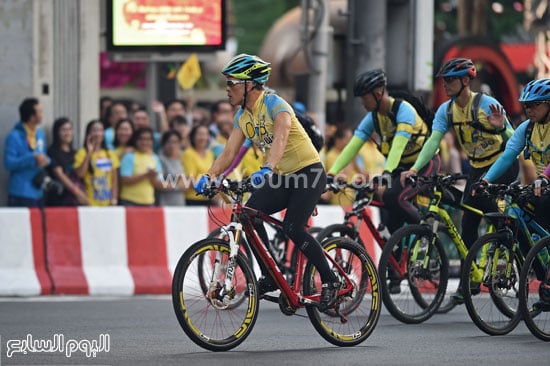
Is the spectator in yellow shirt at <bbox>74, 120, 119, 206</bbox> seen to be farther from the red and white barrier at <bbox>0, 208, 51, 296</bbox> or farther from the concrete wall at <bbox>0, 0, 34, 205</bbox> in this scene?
the red and white barrier at <bbox>0, 208, 51, 296</bbox>

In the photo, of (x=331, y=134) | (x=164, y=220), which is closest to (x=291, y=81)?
(x=331, y=134)

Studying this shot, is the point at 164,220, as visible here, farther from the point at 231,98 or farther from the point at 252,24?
the point at 252,24

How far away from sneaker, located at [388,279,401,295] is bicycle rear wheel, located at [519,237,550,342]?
1.46 meters

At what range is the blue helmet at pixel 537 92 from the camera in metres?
11.1

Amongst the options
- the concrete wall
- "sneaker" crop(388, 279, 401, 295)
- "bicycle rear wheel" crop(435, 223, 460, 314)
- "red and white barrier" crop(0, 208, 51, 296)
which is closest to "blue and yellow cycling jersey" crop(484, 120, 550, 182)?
"bicycle rear wheel" crop(435, 223, 460, 314)

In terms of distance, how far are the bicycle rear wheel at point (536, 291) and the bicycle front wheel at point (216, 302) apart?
1990 mm

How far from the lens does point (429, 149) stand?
1255 centimetres

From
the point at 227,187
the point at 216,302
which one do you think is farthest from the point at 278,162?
the point at 216,302

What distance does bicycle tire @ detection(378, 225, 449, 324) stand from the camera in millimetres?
12180

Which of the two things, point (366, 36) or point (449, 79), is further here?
point (366, 36)

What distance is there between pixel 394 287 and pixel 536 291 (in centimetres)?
150

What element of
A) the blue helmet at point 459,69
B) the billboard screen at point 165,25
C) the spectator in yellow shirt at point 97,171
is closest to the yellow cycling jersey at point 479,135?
the blue helmet at point 459,69

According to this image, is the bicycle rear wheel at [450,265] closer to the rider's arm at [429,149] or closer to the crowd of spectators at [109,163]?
the rider's arm at [429,149]

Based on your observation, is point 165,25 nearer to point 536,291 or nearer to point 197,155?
point 197,155
